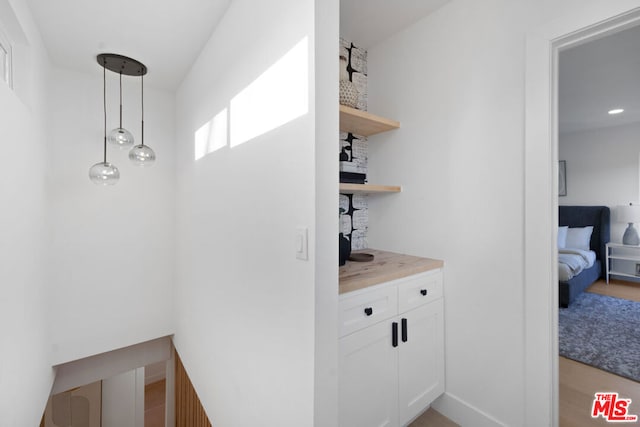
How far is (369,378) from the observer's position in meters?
1.33

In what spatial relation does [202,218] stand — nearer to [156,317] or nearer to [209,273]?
[209,273]

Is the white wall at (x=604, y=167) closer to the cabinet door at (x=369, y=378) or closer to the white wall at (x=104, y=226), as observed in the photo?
the cabinet door at (x=369, y=378)

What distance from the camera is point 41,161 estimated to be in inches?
75.3

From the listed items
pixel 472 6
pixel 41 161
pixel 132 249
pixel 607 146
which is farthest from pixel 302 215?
pixel 607 146

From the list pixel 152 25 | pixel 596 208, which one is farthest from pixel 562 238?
pixel 152 25

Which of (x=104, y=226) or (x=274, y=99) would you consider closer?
(x=274, y=99)

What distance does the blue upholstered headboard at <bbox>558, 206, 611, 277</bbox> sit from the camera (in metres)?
4.53

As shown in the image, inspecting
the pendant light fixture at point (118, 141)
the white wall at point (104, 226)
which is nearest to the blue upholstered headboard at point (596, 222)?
the white wall at point (104, 226)

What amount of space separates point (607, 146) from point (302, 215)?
19.6ft

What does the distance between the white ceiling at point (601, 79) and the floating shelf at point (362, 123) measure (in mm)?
1536

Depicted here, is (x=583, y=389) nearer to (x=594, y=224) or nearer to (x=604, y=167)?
(x=594, y=224)

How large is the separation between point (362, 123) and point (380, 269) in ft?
3.05

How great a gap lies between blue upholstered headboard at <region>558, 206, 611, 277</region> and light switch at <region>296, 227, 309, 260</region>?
5687 millimetres

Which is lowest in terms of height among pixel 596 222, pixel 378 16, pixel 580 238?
pixel 580 238
